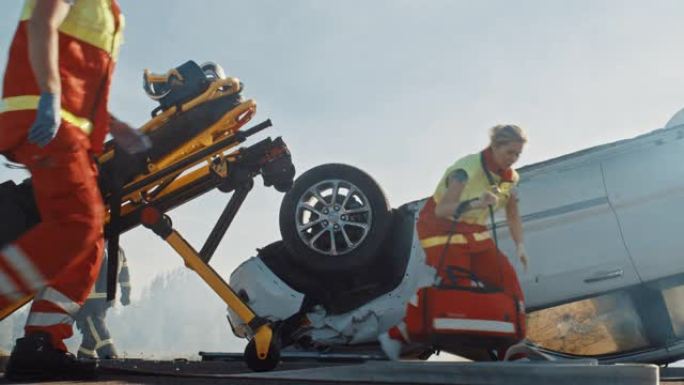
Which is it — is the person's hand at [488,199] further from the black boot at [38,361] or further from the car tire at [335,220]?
the black boot at [38,361]

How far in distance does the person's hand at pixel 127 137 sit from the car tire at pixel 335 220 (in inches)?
75.8

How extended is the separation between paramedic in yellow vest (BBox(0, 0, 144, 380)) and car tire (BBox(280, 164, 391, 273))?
7.38ft

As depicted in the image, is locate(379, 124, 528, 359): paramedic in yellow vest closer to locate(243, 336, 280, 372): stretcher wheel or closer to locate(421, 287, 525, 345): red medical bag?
locate(421, 287, 525, 345): red medical bag

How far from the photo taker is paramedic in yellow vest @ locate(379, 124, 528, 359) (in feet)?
12.6

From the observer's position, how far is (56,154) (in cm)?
262

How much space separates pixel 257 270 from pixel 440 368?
283 centimetres

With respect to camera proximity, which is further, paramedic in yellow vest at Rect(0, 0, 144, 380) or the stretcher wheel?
the stretcher wheel

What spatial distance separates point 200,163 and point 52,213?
4.82ft

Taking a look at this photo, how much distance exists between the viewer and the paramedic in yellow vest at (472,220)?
3848 mm

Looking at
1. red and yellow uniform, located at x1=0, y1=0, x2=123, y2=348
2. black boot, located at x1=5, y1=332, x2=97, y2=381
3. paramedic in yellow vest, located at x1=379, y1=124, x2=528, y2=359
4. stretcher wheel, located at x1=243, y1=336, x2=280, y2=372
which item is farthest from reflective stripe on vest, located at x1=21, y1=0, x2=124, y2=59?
paramedic in yellow vest, located at x1=379, y1=124, x2=528, y2=359

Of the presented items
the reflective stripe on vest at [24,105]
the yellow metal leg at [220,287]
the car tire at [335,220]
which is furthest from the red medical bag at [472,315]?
the reflective stripe on vest at [24,105]

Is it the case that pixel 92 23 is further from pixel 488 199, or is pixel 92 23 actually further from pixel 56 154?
pixel 488 199

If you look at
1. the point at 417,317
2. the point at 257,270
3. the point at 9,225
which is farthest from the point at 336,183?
the point at 9,225

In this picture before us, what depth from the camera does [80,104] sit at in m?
2.79
